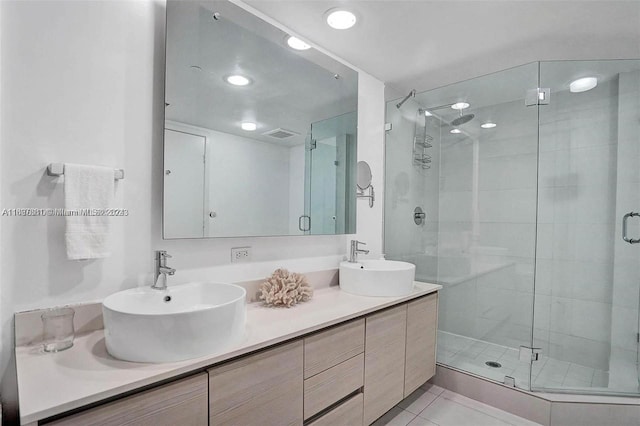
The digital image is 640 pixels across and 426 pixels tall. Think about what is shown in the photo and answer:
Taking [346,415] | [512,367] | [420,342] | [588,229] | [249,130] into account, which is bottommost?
[512,367]

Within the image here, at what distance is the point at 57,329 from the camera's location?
104 centimetres

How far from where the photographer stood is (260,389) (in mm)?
1105

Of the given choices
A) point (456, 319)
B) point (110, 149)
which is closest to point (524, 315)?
point (456, 319)

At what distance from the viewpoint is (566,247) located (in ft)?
8.24

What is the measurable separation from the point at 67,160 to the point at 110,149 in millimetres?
146

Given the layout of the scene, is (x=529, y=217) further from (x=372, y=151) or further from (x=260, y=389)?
(x=260, y=389)

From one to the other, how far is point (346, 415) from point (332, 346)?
1.21 feet

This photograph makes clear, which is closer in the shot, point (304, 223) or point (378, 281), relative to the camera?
point (378, 281)

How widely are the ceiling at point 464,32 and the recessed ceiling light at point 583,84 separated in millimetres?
154

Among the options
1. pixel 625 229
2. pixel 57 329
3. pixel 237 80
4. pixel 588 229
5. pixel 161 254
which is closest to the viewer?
pixel 57 329

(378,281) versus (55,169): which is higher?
(55,169)

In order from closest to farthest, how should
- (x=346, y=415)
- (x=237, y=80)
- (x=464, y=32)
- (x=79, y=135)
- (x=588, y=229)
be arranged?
(x=79, y=135), (x=346, y=415), (x=237, y=80), (x=464, y=32), (x=588, y=229)

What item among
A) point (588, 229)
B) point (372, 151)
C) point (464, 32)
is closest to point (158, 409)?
point (372, 151)

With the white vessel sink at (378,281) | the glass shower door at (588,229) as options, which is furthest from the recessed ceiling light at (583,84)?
the white vessel sink at (378,281)
